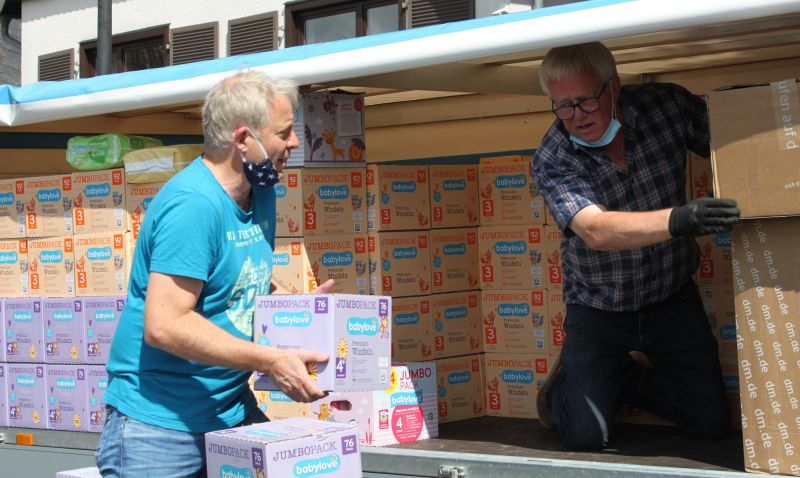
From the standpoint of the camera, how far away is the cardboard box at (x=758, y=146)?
3.05m

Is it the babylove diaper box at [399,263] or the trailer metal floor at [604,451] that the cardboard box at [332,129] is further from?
the trailer metal floor at [604,451]

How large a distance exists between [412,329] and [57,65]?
40.5 ft

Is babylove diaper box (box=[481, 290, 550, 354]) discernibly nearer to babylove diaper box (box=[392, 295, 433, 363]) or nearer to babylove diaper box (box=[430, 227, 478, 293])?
babylove diaper box (box=[430, 227, 478, 293])

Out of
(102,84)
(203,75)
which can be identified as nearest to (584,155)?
(203,75)

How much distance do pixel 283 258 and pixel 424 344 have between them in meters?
0.74

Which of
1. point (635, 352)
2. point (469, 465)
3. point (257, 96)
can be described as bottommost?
point (469, 465)

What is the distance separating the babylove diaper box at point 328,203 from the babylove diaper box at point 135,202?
0.66 meters

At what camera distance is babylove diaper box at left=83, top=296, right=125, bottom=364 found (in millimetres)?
4652

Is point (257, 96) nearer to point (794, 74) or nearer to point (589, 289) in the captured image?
point (589, 289)

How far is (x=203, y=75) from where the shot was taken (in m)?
4.02

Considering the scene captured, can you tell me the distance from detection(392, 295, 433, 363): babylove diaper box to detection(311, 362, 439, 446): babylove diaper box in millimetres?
190

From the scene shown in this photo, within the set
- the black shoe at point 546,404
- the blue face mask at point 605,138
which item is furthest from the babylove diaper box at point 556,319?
the blue face mask at point 605,138

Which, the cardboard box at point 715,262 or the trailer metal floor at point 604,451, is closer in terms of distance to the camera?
the trailer metal floor at point 604,451

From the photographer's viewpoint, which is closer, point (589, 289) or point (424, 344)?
point (589, 289)
